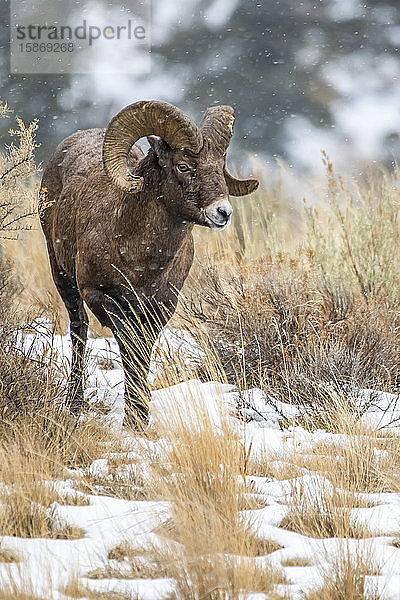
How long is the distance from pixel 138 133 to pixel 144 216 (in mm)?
509

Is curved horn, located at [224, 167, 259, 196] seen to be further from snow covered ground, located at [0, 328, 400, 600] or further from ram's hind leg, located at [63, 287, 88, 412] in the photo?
snow covered ground, located at [0, 328, 400, 600]

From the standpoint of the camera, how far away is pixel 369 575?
2764mm

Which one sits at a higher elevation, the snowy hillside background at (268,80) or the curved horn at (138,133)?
the snowy hillside background at (268,80)

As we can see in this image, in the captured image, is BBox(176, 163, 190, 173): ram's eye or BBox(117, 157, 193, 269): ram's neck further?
BBox(117, 157, 193, 269): ram's neck

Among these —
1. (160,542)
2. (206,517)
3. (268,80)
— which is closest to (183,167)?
(206,517)

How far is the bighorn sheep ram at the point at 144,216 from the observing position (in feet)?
15.4

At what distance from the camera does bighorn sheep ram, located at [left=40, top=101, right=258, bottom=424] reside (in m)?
4.69

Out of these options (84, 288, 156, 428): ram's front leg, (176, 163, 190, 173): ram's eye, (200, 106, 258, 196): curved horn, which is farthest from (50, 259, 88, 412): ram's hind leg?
(200, 106, 258, 196): curved horn

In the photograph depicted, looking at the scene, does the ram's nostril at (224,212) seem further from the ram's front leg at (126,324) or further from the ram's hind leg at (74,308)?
the ram's hind leg at (74,308)

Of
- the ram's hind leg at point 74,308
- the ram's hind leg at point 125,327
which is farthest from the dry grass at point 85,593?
the ram's hind leg at point 74,308

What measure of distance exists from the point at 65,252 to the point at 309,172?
12505 millimetres

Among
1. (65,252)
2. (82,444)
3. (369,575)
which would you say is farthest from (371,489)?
(65,252)

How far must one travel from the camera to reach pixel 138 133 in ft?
15.9

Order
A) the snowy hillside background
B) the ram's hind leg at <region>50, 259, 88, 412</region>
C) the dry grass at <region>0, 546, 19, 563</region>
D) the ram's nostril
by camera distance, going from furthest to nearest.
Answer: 1. the snowy hillside background
2. the ram's hind leg at <region>50, 259, 88, 412</region>
3. the ram's nostril
4. the dry grass at <region>0, 546, 19, 563</region>
